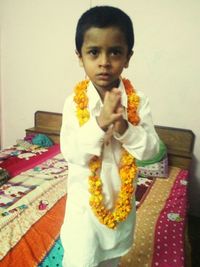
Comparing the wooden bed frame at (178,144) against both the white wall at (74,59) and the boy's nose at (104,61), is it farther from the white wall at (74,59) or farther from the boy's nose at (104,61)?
the boy's nose at (104,61)

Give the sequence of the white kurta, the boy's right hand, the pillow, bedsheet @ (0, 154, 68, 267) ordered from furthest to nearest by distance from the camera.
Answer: the pillow
bedsheet @ (0, 154, 68, 267)
the white kurta
the boy's right hand

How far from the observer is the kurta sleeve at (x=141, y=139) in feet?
2.60

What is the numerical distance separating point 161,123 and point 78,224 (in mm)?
1687

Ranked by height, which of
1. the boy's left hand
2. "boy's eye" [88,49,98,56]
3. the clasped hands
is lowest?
the boy's left hand

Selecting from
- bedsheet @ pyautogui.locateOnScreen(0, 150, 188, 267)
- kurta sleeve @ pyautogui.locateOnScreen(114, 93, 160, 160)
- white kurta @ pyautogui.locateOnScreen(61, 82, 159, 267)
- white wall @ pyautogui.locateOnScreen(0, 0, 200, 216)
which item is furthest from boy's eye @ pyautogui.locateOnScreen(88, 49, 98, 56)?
white wall @ pyautogui.locateOnScreen(0, 0, 200, 216)

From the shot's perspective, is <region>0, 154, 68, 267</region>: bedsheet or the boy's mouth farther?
<region>0, 154, 68, 267</region>: bedsheet

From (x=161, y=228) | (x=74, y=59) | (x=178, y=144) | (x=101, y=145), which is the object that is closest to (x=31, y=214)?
(x=161, y=228)

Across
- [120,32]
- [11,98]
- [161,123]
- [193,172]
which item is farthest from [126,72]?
[120,32]

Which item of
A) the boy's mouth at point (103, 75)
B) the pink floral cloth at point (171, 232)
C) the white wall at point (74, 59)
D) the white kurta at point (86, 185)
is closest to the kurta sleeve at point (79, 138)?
the white kurta at point (86, 185)

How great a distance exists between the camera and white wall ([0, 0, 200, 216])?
2.19 m

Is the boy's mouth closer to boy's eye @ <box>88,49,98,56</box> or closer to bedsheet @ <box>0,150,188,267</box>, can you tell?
boy's eye @ <box>88,49,98,56</box>

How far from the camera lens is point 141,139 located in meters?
0.81

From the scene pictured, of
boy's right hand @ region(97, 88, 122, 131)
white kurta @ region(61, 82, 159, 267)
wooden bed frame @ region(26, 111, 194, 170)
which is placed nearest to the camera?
boy's right hand @ region(97, 88, 122, 131)

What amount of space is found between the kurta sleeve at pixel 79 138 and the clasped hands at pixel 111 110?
22 mm
